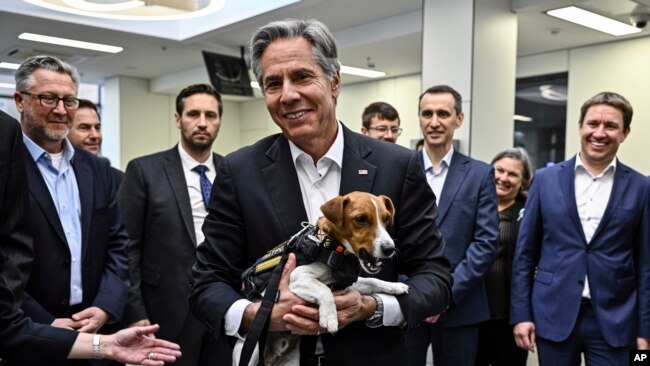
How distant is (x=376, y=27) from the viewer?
361 inches

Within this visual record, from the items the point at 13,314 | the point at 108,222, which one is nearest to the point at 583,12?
the point at 108,222

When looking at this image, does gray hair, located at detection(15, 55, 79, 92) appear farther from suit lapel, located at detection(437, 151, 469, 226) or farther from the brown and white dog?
suit lapel, located at detection(437, 151, 469, 226)

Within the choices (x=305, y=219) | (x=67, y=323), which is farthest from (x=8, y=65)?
(x=305, y=219)

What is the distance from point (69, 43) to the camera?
10.6 metres

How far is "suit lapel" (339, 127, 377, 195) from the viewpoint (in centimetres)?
169

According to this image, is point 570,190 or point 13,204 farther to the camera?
point 570,190

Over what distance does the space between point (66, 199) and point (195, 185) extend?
0.93 meters

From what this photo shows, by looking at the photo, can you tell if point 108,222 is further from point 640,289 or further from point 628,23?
point 628,23

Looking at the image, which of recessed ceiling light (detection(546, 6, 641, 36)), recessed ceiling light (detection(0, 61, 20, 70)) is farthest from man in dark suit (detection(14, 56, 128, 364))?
recessed ceiling light (detection(0, 61, 20, 70))

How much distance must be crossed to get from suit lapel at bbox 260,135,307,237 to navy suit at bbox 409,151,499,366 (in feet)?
5.47

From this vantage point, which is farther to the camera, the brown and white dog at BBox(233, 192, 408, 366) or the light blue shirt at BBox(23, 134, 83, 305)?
the light blue shirt at BBox(23, 134, 83, 305)

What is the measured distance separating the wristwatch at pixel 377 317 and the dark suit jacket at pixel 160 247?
5.97 feet

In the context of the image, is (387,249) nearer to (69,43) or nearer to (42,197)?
(42,197)

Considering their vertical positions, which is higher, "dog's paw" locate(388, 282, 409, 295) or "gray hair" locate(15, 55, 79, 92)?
"gray hair" locate(15, 55, 79, 92)
